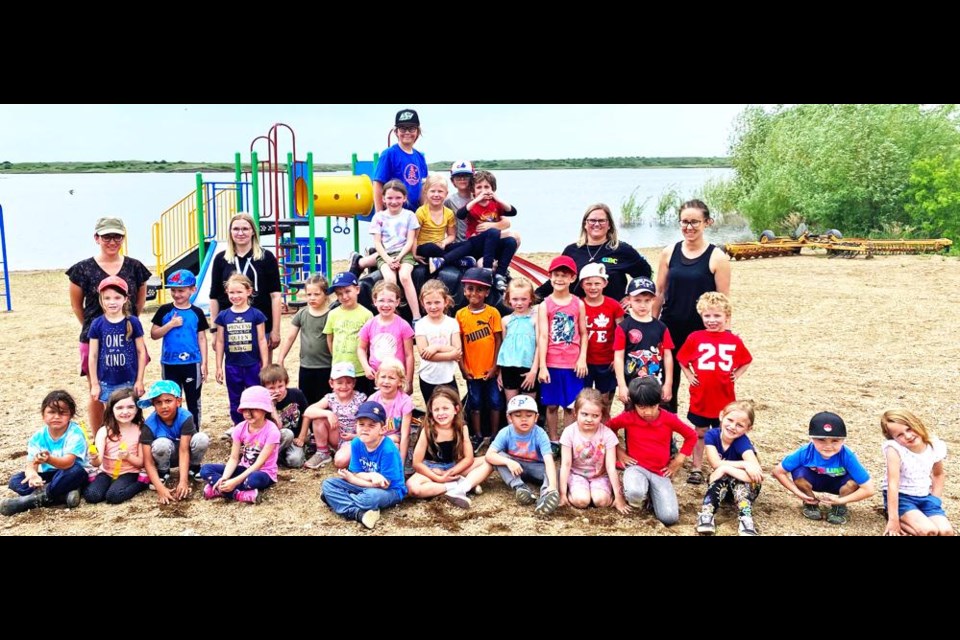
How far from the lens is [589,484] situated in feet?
17.1

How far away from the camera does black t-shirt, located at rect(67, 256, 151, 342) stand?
19.1 feet

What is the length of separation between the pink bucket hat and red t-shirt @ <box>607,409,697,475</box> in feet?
7.87

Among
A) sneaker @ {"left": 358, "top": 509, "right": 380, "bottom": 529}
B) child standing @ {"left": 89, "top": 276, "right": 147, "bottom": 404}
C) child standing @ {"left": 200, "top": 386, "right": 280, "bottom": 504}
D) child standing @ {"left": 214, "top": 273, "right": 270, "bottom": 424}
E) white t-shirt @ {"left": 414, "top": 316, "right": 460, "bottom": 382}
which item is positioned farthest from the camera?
child standing @ {"left": 214, "top": 273, "right": 270, "bottom": 424}

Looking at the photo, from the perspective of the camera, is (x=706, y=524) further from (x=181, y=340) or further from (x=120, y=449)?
(x=181, y=340)

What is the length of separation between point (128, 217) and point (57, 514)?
31390mm

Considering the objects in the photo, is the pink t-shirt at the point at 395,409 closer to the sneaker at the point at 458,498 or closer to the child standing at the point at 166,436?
Answer: the sneaker at the point at 458,498

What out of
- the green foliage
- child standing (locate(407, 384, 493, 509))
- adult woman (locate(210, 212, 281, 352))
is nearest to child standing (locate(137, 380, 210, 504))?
adult woman (locate(210, 212, 281, 352))

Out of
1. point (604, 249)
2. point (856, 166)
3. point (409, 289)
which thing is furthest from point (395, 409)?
point (856, 166)

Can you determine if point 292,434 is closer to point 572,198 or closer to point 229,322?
point 229,322

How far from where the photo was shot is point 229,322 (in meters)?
6.07

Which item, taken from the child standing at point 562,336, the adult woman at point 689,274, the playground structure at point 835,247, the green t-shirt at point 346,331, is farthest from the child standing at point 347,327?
the playground structure at point 835,247

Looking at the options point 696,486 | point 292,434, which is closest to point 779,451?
point 696,486

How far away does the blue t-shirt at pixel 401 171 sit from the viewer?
698 centimetres

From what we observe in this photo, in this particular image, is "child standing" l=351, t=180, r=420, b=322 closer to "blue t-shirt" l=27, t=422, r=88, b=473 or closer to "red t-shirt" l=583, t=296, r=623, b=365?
"red t-shirt" l=583, t=296, r=623, b=365
